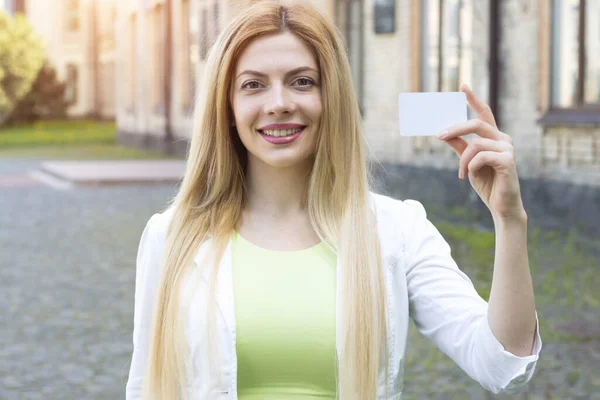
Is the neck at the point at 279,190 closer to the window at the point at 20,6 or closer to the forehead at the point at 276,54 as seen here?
the forehead at the point at 276,54

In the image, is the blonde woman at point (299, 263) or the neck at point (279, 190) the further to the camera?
the neck at point (279, 190)

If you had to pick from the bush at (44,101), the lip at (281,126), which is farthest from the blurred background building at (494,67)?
the bush at (44,101)

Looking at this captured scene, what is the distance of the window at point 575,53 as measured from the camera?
11.7 meters

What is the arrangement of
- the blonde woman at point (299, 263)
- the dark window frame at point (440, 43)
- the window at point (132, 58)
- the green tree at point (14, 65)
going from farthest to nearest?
1. the green tree at point (14, 65)
2. the window at point (132, 58)
3. the dark window frame at point (440, 43)
4. the blonde woman at point (299, 263)

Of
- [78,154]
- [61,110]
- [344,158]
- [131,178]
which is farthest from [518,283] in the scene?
[61,110]

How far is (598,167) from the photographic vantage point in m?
11.4

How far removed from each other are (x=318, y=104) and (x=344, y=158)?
0.13m

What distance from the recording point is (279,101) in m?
2.31

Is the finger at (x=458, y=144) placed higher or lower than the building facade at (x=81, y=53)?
lower

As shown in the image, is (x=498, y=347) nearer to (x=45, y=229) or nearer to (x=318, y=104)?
(x=318, y=104)

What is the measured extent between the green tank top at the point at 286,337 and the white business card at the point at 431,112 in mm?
396

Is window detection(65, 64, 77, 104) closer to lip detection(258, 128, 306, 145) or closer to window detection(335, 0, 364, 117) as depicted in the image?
window detection(335, 0, 364, 117)

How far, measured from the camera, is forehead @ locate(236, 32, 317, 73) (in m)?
2.33

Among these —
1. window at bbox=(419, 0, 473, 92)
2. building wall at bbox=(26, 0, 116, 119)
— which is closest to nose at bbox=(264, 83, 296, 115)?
window at bbox=(419, 0, 473, 92)
